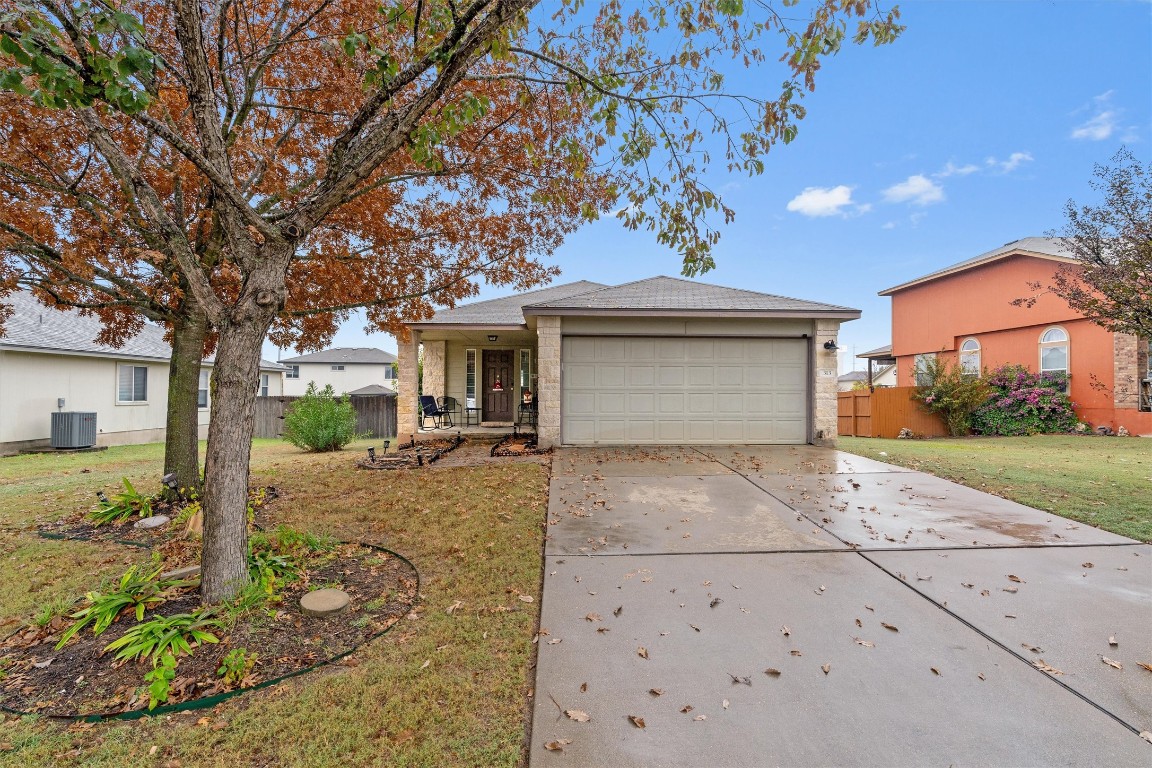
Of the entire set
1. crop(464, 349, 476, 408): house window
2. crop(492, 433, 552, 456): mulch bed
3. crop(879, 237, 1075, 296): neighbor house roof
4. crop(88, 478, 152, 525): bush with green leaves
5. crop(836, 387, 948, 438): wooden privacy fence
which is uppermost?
crop(879, 237, 1075, 296): neighbor house roof

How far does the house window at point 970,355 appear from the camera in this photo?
1870 cm

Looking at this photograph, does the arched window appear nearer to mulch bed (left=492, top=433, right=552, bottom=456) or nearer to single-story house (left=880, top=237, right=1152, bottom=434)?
single-story house (left=880, top=237, right=1152, bottom=434)

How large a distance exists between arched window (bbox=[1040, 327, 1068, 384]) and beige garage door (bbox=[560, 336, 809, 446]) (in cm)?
1180

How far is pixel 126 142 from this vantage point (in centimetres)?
541

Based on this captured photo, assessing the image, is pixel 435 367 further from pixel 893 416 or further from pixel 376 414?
pixel 893 416

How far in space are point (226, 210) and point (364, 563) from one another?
287 centimetres

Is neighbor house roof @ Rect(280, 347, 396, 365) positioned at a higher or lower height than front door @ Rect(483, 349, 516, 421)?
higher

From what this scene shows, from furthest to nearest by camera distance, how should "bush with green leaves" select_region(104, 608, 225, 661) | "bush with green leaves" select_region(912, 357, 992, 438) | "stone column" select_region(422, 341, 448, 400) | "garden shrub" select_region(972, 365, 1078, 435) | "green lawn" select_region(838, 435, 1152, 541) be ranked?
"bush with green leaves" select_region(912, 357, 992, 438) → "garden shrub" select_region(972, 365, 1078, 435) → "stone column" select_region(422, 341, 448, 400) → "green lawn" select_region(838, 435, 1152, 541) → "bush with green leaves" select_region(104, 608, 225, 661)

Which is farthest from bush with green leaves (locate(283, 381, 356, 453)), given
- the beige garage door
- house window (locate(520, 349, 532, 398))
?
the beige garage door

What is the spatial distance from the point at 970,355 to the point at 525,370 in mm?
16967

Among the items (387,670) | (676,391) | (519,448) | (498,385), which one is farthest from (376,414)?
(387,670)

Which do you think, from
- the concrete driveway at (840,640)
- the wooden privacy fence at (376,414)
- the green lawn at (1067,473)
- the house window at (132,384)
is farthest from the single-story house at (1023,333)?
the house window at (132,384)

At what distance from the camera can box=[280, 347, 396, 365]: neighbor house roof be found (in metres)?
34.3

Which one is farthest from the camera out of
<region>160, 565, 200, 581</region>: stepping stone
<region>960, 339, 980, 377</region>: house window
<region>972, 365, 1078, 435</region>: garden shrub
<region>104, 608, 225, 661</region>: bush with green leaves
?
<region>960, 339, 980, 377</region>: house window
